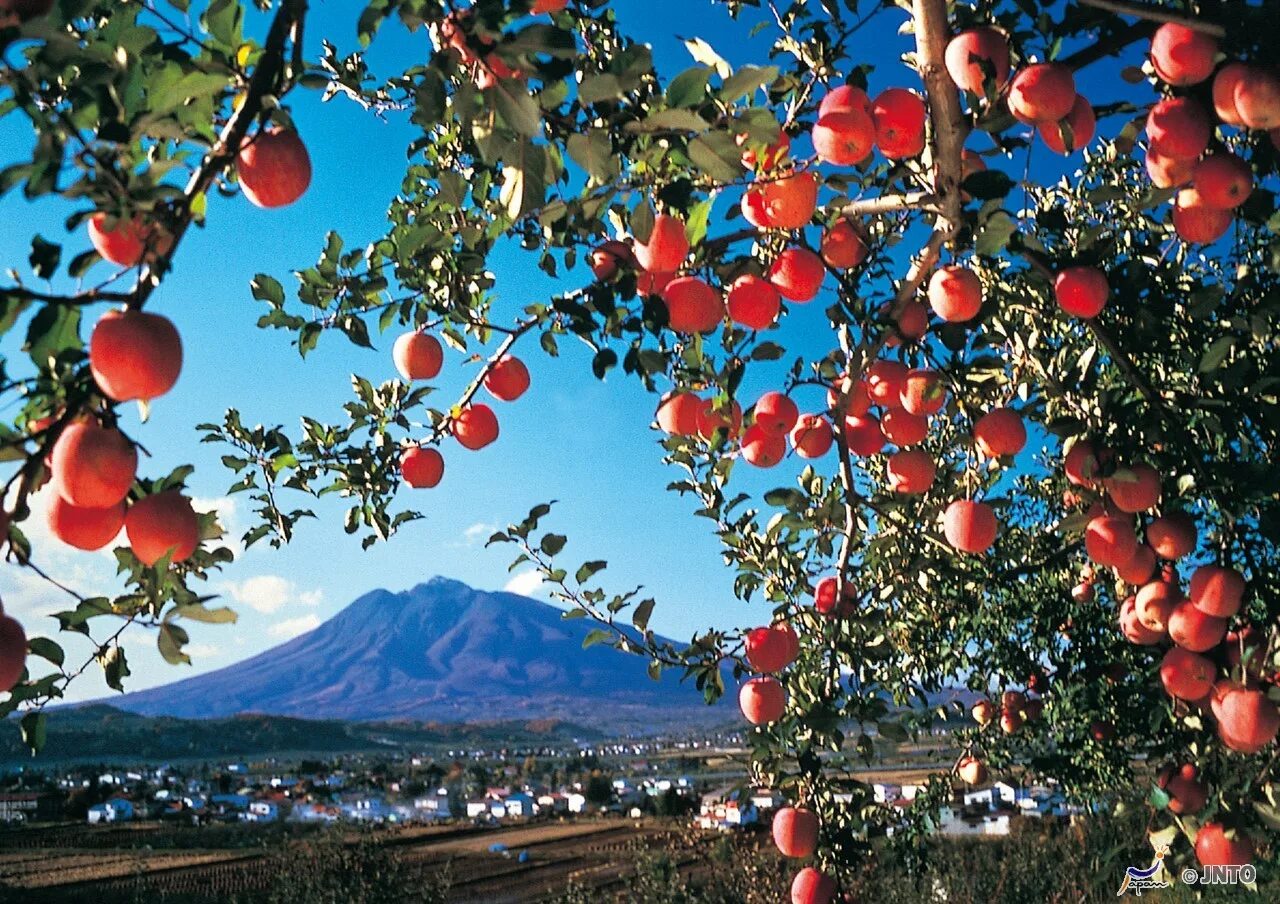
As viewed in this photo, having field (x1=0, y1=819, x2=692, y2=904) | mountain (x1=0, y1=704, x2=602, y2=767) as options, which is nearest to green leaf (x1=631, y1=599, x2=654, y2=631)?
field (x1=0, y1=819, x2=692, y2=904)

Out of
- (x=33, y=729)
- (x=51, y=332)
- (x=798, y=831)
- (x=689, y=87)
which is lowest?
(x=798, y=831)

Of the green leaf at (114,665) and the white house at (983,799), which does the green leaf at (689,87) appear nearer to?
the green leaf at (114,665)

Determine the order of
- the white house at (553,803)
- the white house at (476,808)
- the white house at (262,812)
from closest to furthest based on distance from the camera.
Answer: the white house at (262,812)
the white house at (476,808)
the white house at (553,803)

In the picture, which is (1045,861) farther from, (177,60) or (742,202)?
(177,60)

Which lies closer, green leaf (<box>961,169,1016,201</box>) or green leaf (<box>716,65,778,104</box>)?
green leaf (<box>716,65,778,104</box>)

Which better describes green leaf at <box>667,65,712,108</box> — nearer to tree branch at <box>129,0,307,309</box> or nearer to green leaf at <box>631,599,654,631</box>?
tree branch at <box>129,0,307,309</box>

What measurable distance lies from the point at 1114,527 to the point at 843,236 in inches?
43.1

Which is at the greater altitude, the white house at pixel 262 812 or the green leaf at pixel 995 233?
the green leaf at pixel 995 233

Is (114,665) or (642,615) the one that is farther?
(642,615)

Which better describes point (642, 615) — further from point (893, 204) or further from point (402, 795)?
point (402, 795)

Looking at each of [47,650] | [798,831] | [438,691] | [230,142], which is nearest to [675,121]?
[230,142]

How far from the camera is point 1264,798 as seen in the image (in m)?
2.76

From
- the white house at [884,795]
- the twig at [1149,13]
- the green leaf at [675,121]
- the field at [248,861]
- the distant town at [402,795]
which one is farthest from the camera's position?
the distant town at [402,795]

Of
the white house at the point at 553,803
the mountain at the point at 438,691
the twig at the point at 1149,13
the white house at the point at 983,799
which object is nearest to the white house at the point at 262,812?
the white house at the point at 553,803
